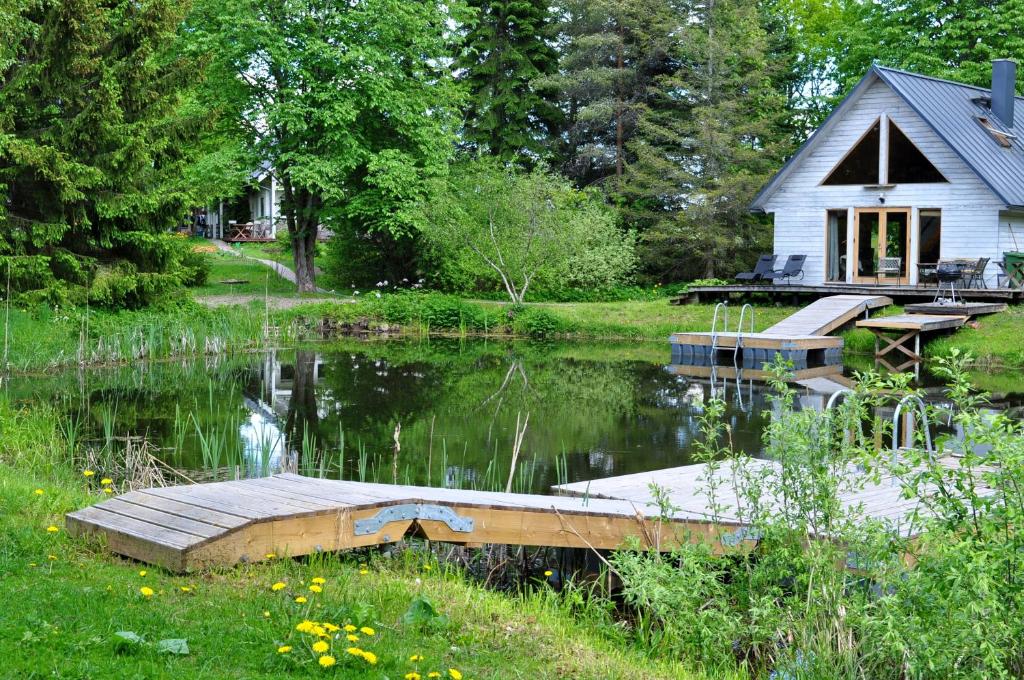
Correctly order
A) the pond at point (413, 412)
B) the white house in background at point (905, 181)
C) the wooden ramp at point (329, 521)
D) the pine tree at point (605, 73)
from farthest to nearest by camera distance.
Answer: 1. the pine tree at point (605, 73)
2. the white house in background at point (905, 181)
3. the pond at point (413, 412)
4. the wooden ramp at point (329, 521)

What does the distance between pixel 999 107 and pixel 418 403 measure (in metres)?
19.4

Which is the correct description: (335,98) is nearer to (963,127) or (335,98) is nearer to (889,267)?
(889,267)

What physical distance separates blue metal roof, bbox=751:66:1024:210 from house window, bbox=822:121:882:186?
93 centimetres

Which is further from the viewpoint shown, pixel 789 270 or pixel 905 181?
pixel 789 270

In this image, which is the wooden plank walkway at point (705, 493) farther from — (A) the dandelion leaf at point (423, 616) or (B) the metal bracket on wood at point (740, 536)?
(A) the dandelion leaf at point (423, 616)

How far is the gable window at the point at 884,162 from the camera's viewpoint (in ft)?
85.6

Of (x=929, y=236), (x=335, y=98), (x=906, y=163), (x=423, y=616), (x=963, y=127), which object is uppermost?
(x=335, y=98)

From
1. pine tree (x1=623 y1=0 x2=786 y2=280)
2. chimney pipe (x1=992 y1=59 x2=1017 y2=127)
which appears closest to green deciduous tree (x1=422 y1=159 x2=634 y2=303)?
pine tree (x1=623 y1=0 x2=786 y2=280)

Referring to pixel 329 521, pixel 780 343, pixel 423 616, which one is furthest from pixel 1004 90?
pixel 423 616

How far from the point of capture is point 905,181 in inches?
1035

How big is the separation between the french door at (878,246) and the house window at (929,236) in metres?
0.38

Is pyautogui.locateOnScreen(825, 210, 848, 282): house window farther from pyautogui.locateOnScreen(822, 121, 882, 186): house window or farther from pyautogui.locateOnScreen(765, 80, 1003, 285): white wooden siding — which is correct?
pyautogui.locateOnScreen(822, 121, 882, 186): house window

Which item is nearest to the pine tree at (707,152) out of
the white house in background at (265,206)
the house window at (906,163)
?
the house window at (906,163)

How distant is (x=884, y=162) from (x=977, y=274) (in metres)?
3.80
